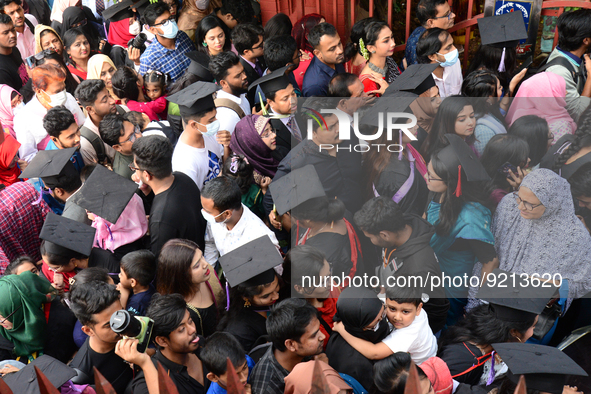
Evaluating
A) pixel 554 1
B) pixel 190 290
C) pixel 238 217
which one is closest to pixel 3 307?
pixel 190 290

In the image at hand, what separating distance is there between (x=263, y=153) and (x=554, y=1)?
3.21m

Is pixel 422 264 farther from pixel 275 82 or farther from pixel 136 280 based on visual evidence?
pixel 275 82

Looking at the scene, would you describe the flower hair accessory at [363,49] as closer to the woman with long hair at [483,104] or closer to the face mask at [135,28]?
the woman with long hair at [483,104]

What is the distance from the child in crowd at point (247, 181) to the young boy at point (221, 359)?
65.6 inches

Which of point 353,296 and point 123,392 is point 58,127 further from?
point 353,296

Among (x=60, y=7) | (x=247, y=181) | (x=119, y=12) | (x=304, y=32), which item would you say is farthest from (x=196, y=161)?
(x=60, y=7)

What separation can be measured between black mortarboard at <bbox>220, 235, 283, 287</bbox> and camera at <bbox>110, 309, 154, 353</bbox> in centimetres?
57

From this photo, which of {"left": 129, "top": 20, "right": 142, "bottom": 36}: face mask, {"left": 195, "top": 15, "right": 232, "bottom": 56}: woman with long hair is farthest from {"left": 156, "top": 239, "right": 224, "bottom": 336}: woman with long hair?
{"left": 129, "top": 20, "right": 142, "bottom": 36}: face mask

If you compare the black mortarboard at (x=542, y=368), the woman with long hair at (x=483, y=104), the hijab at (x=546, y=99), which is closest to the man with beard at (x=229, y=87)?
the woman with long hair at (x=483, y=104)

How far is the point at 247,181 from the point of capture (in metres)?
3.95

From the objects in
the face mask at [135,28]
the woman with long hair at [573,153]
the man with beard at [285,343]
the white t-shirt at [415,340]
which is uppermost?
the face mask at [135,28]

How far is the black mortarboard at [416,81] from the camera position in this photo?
4.08 meters

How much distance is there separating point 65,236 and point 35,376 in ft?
3.40

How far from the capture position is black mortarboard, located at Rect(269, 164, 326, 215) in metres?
3.29
